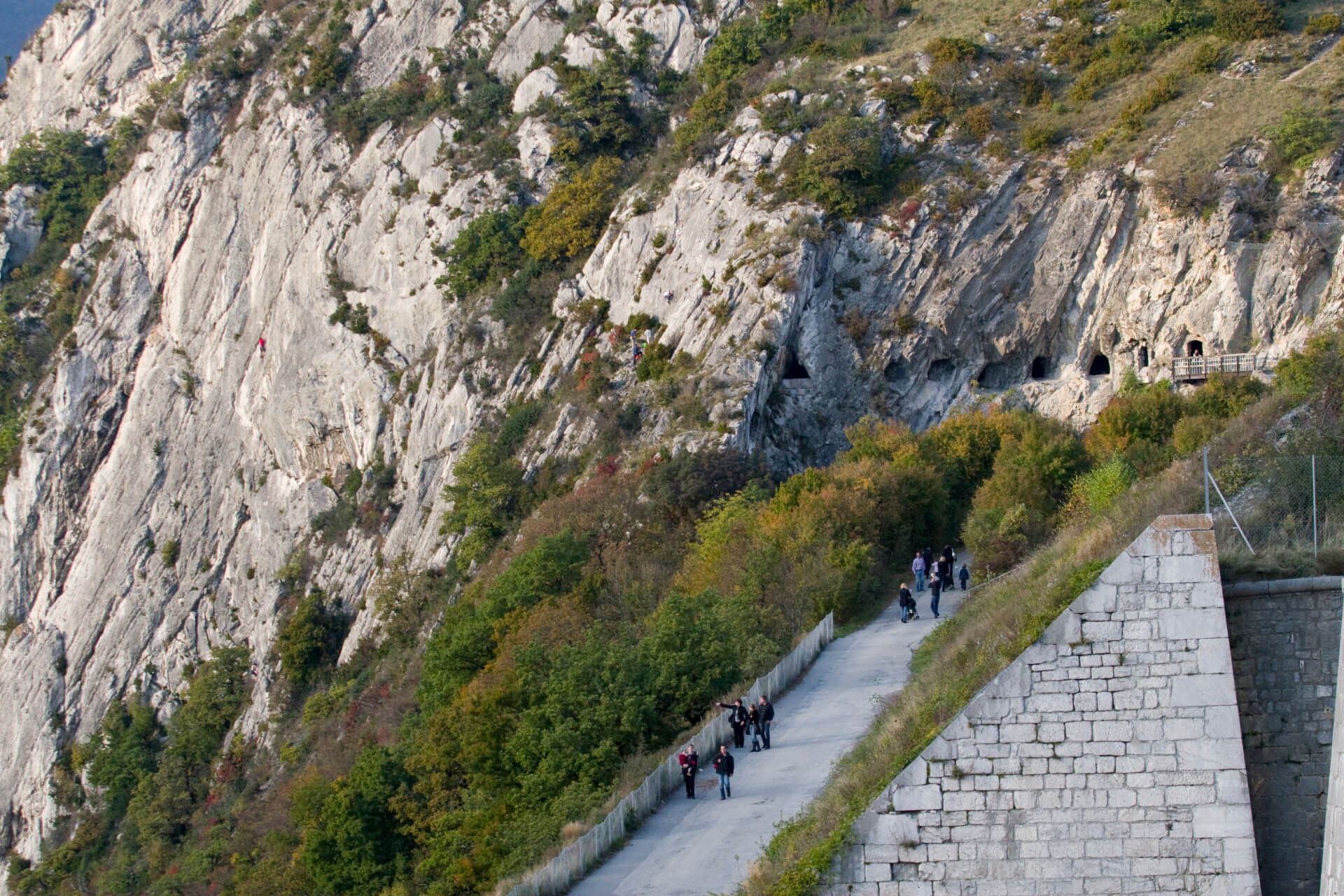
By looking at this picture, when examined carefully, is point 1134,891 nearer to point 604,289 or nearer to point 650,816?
point 650,816

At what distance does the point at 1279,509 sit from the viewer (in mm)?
11852

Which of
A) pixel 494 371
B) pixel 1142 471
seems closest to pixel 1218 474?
pixel 1142 471

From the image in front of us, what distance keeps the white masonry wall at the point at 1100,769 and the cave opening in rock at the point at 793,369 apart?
92.2ft

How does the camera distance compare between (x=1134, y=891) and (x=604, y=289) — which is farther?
(x=604, y=289)

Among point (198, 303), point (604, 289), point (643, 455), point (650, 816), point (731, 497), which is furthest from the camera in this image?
point (198, 303)

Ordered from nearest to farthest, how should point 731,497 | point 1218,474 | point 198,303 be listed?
1. point 1218,474
2. point 731,497
3. point 198,303

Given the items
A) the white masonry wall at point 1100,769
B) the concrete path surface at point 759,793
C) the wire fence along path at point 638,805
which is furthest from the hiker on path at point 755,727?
the white masonry wall at point 1100,769

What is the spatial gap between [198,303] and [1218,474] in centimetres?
5104

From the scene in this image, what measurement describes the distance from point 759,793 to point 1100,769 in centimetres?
618

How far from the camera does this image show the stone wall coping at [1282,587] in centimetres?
1020

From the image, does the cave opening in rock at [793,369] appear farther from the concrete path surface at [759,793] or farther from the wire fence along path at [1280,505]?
the wire fence along path at [1280,505]

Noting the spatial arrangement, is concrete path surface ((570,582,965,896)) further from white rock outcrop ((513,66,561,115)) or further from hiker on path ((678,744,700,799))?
white rock outcrop ((513,66,561,115))

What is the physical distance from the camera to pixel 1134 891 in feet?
32.0

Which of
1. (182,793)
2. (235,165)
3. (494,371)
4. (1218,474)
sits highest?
(235,165)
